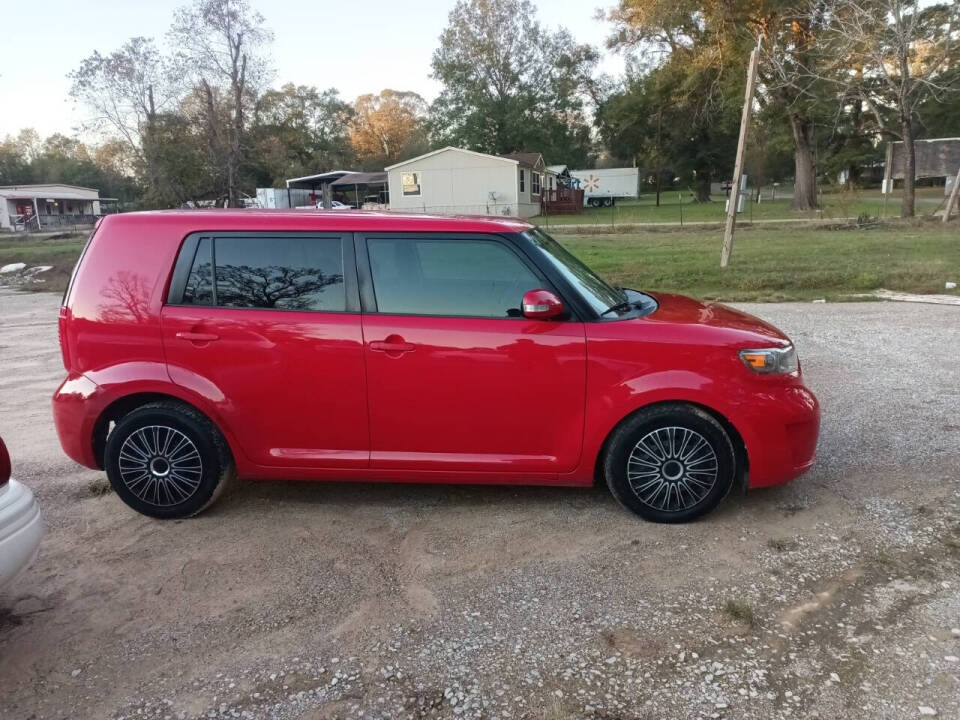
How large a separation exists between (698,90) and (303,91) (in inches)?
1910

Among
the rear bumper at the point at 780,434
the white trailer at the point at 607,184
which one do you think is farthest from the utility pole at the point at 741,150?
the white trailer at the point at 607,184

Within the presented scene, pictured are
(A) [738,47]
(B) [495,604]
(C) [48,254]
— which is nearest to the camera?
(B) [495,604]

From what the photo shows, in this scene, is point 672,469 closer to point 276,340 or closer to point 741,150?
point 276,340

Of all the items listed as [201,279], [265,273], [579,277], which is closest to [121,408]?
[201,279]

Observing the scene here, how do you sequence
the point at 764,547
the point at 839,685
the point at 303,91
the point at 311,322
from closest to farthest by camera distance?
the point at 839,685 → the point at 764,547 → the point at 311,322 → the point at 303,91

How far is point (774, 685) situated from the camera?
2.53 meters

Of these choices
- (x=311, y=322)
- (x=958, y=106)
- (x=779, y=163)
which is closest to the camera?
(x=311, y=322)

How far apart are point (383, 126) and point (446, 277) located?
271 ft

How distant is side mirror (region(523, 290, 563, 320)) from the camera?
3.61m

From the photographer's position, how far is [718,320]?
396 cm

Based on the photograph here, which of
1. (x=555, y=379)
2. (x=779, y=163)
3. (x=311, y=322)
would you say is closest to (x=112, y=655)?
(x=311, y=322)

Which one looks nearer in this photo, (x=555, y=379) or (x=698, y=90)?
(x=555, y=379)

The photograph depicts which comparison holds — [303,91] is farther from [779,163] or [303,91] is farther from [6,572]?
[6,572]

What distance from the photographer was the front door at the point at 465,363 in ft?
12.1
